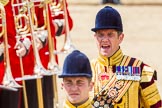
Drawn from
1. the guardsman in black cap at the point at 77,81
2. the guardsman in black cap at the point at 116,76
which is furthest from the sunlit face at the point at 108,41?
the guardsman in black cap at the point at 77,81

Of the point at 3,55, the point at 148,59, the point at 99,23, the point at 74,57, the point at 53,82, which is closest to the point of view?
the point at 74,57

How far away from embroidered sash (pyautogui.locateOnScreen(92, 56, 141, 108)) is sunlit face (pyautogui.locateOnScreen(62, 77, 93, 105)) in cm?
92

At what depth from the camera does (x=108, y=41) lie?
7543 millimetres

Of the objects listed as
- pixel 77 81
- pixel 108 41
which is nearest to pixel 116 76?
pixel 108 41

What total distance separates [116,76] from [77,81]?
106 centimetres

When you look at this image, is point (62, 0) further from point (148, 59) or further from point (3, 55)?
point (148, 59)

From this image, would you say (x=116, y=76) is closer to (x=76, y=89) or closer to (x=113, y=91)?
(x=113, y=91)

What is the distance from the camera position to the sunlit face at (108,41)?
755 cm

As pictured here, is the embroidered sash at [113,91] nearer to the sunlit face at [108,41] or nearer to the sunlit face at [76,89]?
the sunlit face at [108,41]

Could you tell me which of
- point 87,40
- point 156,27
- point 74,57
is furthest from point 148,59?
point 74,57

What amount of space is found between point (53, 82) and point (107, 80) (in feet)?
7.38

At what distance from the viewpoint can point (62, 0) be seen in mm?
9633

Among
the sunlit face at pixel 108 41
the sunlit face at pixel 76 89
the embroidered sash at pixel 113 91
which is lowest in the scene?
the embroidered sash at pixel 113 91

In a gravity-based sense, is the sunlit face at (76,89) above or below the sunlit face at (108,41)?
below
